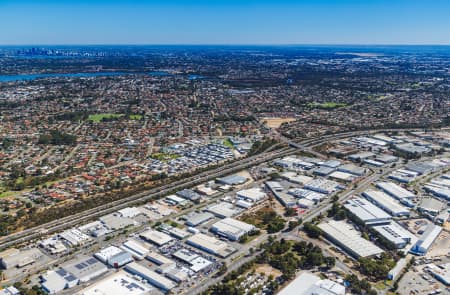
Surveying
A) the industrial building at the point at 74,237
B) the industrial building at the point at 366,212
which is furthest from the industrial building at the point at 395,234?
the industrial building at the point at 74,237

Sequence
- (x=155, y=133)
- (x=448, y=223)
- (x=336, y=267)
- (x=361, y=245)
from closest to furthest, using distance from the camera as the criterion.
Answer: (x=336, y=267) < (x=361, y=245) < (x=448, y=223) < (x=155, y=133)

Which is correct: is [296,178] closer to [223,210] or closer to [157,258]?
[223,210]

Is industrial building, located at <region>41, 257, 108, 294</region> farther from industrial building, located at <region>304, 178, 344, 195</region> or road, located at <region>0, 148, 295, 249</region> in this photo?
industrial building, located at <region>304, 178, 344, 195</region>

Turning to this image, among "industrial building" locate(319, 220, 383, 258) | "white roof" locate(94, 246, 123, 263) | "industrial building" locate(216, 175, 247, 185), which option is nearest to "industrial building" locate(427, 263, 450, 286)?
"industrial building" locate(319, 220, 383, 258)

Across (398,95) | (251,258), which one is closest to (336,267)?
(251,258)

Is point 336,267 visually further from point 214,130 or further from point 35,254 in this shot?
point 214,130
